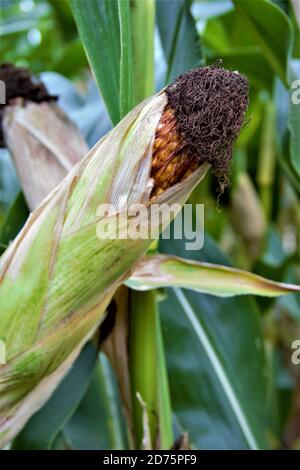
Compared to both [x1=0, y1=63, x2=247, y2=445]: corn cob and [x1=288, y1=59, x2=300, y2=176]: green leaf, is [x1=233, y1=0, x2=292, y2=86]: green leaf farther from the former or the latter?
[x1=0, y1=63, x2=247, y2=445]: corn cob

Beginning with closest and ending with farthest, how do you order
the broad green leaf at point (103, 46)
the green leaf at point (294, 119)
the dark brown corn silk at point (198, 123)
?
1. the dark brown corn silk at point (198, 123)
2. the broad green leaf at point (103, 46)
3. the green leaf at point (294, 119)

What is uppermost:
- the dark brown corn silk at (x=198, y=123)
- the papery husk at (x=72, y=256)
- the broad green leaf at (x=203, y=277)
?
the dark brown corn silk at (x=198, y=123)

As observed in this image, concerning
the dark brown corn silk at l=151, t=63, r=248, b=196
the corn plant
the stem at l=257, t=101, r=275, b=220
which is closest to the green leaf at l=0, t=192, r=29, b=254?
the corn plant

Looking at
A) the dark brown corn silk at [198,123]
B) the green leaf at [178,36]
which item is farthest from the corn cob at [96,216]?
the green leaf at [178,36]

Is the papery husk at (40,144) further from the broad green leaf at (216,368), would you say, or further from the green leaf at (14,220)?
the broad green leaf at (216,368)

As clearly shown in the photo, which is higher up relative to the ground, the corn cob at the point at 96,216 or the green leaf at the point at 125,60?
the green leaf at the point at 125,60

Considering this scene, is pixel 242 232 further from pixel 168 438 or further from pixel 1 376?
pixel 1 376

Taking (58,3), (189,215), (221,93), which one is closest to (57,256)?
(221,93)

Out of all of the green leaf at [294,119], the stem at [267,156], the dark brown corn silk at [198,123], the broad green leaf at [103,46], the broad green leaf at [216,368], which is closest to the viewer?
the dark brown corn silk at [198,123]

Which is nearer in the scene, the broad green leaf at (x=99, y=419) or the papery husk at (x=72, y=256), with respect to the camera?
the papery husk at (x=72, y=256)

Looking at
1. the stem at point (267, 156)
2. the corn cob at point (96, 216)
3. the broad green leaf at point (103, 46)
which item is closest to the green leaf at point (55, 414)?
the corn cob at point (96, 216)
